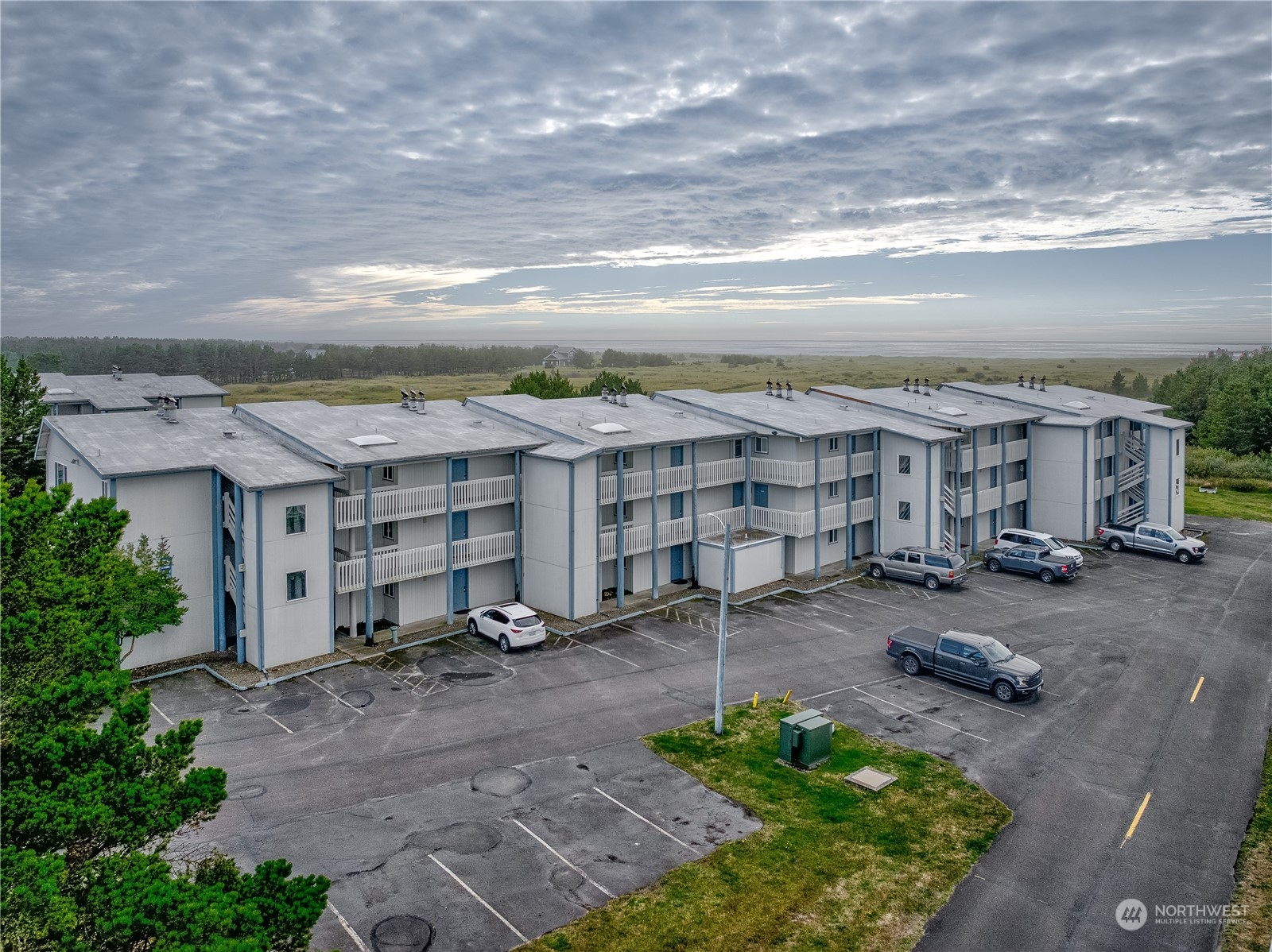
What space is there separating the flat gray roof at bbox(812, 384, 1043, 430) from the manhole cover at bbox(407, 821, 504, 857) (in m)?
41.5

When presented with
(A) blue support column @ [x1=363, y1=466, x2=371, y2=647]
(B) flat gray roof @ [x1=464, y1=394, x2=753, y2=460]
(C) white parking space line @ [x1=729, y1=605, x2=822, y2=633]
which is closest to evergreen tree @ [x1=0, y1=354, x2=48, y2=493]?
(A) blue support column @ [x1=363, y1=466, x2=371, y2=647]

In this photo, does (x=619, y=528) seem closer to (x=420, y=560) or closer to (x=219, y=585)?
(x=420, y=560)

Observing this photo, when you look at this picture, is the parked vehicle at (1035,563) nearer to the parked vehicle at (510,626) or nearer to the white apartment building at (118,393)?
the parked vehicle at (510,626)

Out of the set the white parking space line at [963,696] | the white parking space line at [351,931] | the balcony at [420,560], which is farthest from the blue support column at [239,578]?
the white parking space line at [963,696]

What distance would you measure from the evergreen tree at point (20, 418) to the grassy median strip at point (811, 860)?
47.2m

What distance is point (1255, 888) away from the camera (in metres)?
20.6

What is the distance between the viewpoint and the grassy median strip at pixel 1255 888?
18766mm

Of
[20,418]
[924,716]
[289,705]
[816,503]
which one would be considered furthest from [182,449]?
[816,503]

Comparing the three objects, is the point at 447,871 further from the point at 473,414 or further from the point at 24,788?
the point at 473,414

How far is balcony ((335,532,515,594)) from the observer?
120 feet

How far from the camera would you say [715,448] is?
48.9 m

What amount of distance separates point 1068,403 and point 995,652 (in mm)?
38816

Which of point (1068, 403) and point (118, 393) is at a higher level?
point (118, 393)

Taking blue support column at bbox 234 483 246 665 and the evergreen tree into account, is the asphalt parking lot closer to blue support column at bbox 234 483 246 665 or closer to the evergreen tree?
blue support column at bbox 234 483 246 665
